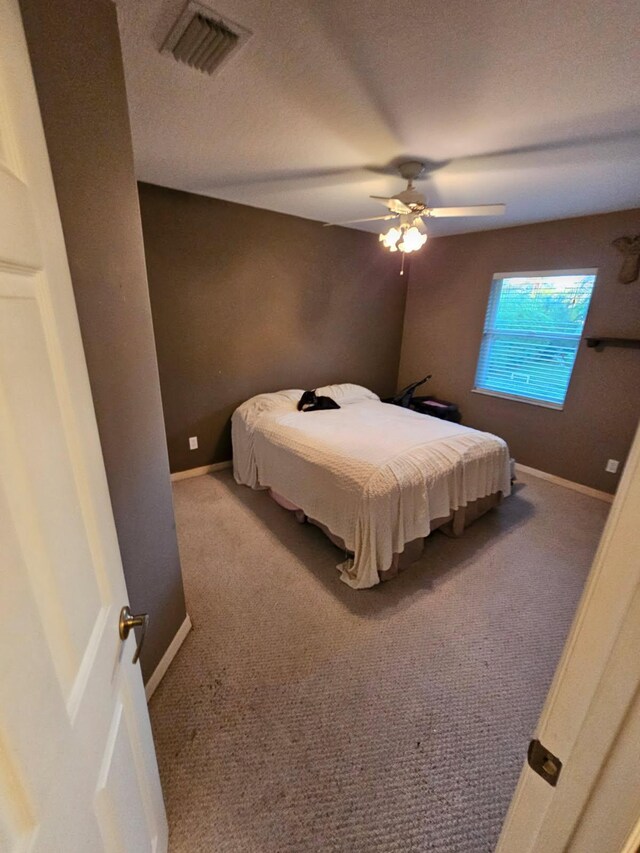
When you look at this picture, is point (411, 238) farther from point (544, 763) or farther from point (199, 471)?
point (199, 471)

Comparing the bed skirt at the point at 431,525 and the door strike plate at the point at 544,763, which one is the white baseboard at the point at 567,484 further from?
the door strike plate at the point at 544,763

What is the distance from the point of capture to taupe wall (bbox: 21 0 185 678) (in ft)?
2.93

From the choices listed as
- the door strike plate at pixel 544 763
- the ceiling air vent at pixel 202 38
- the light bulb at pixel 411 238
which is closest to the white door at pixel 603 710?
the door strike plate at pixel 544 763

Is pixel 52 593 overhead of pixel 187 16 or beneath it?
beneath

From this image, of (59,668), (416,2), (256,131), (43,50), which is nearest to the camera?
(59,668)

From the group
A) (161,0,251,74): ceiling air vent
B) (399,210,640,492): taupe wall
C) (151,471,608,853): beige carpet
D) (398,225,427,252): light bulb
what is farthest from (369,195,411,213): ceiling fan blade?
(151,471,608,853): beige carpet

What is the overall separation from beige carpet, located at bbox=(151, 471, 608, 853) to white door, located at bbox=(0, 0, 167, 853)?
0.65m

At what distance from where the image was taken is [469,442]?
247 cm

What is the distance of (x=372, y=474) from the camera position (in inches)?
77.2

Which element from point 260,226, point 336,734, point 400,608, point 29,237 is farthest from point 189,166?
point 336,734

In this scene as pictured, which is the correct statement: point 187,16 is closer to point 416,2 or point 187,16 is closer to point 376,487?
point 416,2

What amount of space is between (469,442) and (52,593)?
2467 millimetres

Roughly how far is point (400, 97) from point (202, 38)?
822mm

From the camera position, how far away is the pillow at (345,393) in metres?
3.58
